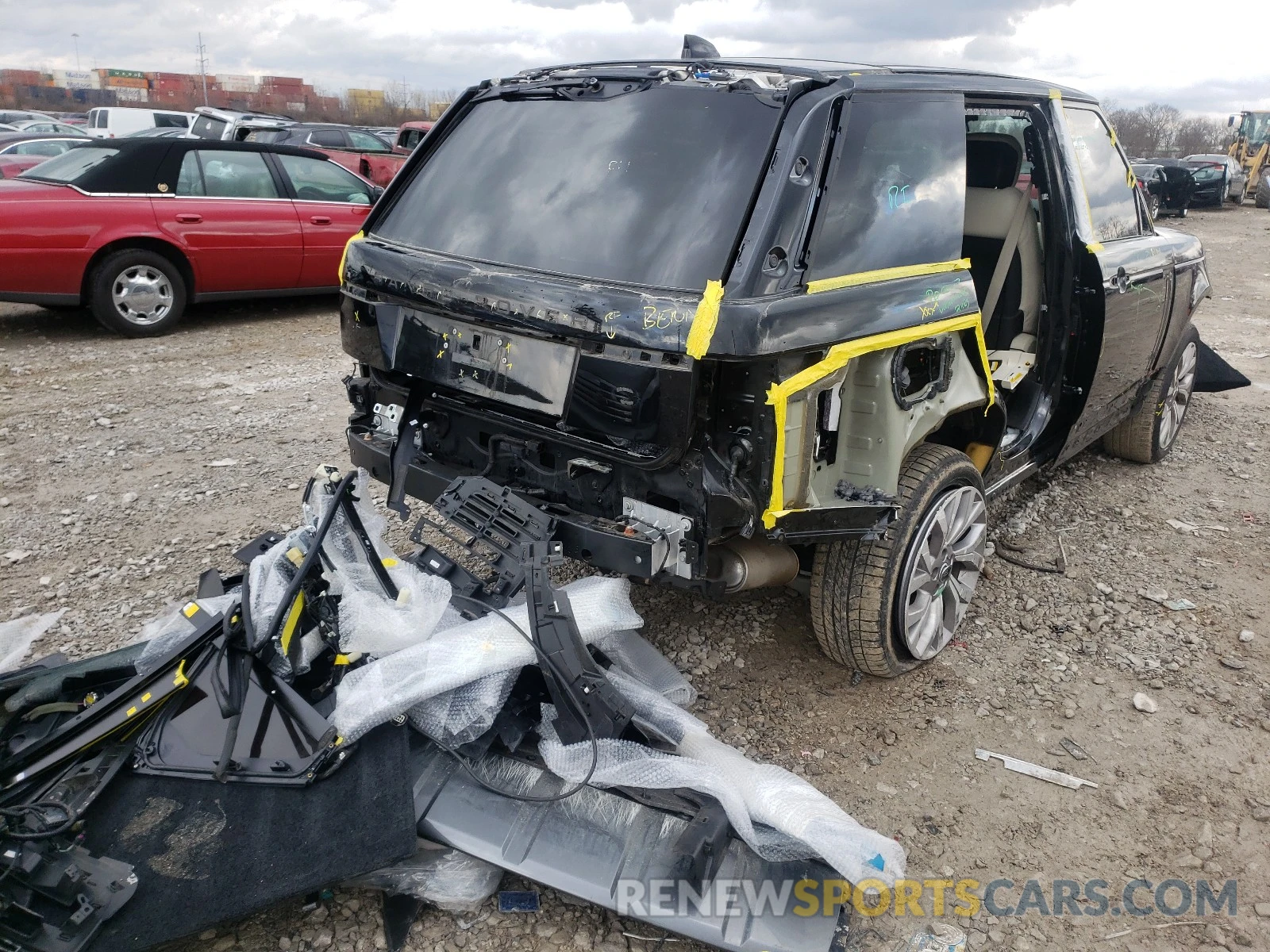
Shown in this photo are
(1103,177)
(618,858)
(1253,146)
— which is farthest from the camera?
(1253,146)

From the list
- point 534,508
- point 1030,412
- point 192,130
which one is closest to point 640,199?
point 534,508

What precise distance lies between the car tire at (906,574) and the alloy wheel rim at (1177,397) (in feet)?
8.09

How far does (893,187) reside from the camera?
8.66 feet

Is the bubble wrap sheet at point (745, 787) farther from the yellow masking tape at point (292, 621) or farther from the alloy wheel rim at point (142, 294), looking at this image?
the alloy wheel rim at point (142, 294)

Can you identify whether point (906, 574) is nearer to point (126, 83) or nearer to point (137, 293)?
point (137, 293)

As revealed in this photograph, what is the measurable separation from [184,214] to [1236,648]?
7.51m

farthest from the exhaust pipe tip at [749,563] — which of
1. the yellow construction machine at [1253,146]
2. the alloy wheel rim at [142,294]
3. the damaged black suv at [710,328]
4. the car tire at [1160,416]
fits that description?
the yellow construction machine at [1253,146]

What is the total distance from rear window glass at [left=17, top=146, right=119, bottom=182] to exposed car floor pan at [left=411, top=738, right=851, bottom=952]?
6.74 meters

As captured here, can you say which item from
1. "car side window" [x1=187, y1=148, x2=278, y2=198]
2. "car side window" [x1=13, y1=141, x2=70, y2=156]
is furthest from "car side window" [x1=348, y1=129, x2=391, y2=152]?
"car side window" [x1=187, y1=148, x2=278, y2=198]

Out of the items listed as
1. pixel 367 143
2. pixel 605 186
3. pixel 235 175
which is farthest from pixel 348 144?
pixel 605 186

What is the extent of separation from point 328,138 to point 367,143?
27.9 inches

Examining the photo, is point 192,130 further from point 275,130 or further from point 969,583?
point 969,583

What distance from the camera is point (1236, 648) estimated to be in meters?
3.36

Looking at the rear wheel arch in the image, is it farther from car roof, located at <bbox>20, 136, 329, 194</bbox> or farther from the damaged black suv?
the damaged black suv
